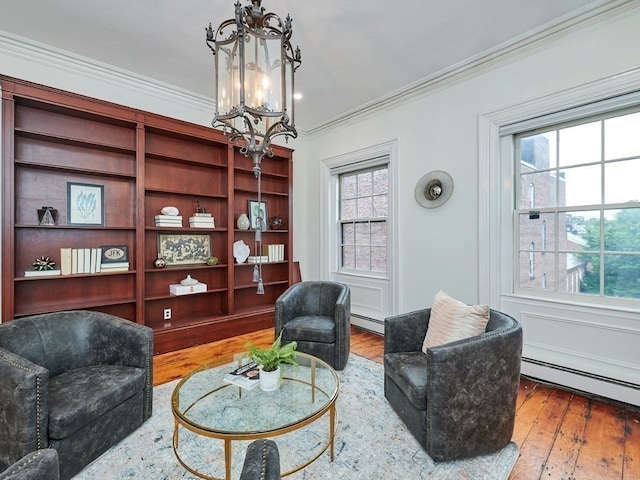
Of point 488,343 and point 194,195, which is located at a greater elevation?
point 194,195

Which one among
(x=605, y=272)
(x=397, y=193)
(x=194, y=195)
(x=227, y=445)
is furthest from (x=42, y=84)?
(x=605, y=272)

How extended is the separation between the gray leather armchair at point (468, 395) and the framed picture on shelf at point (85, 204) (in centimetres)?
323

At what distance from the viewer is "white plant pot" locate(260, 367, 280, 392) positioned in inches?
68.2

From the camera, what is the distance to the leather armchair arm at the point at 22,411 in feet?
A: 4.46

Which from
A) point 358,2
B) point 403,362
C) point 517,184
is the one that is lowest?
point 403,362

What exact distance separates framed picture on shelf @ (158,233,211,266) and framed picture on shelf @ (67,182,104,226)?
24.4 inches

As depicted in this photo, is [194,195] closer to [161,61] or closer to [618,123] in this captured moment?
[161,61]

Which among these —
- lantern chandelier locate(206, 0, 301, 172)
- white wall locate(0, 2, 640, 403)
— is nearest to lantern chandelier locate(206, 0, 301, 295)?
lantern chandelier locate(206, 0, 301, 172)

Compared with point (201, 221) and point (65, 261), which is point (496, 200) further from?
point (65, 261)

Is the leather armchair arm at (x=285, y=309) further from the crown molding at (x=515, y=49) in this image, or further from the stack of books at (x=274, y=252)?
the crown molding at (x=515, y=49)

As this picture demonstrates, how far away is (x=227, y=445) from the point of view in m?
1.35

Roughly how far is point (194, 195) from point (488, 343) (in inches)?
130

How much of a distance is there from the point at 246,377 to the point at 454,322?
1.32 metres

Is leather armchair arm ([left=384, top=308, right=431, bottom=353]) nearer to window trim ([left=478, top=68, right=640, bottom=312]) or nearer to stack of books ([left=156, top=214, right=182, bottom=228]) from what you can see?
window trim ([left=478, top=68, right=640, bottom=312])
